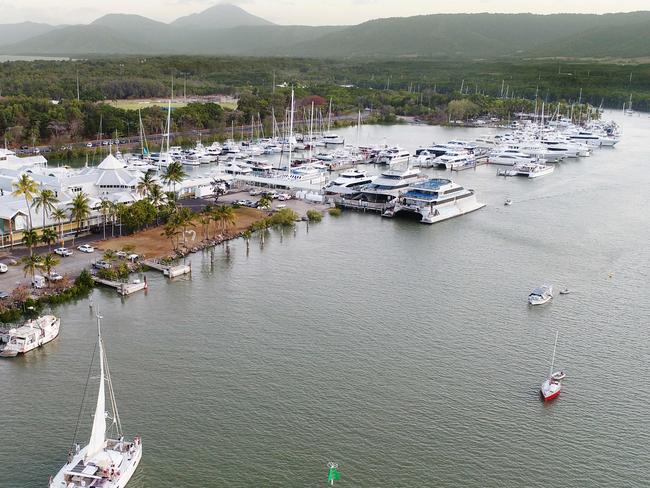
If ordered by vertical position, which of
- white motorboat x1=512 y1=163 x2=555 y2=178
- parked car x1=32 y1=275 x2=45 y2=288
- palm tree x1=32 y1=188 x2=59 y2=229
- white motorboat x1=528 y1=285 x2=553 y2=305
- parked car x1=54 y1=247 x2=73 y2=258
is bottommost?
white motorboat x1=528 y1=285 x2=553 y2=305

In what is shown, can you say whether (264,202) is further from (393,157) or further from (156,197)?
(393,157)

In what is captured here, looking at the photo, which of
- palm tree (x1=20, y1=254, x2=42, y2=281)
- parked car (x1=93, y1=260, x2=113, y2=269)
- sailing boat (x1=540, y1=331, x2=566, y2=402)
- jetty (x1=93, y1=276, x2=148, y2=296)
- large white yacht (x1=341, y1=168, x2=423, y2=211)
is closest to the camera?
sailing boat (x1=540, y1=331, x2=566, y2=402)

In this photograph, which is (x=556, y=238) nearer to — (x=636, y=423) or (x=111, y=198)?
(x=636, y=423)

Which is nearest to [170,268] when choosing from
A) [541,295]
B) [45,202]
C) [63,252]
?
[63,252]

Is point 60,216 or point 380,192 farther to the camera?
point 380,192

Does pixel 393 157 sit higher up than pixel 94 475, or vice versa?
pixel 393 157

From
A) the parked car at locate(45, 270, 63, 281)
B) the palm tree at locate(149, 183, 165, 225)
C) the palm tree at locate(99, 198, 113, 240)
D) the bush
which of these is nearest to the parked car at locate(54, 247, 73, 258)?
the parked car at locate(45, 270, 63, 281)

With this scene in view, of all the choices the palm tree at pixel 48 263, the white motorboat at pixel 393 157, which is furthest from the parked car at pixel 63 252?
the white motorboat at pixel 393 157

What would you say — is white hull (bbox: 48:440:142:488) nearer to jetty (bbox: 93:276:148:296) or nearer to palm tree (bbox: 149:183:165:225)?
jetty (bbox: 93:276:148:296)
